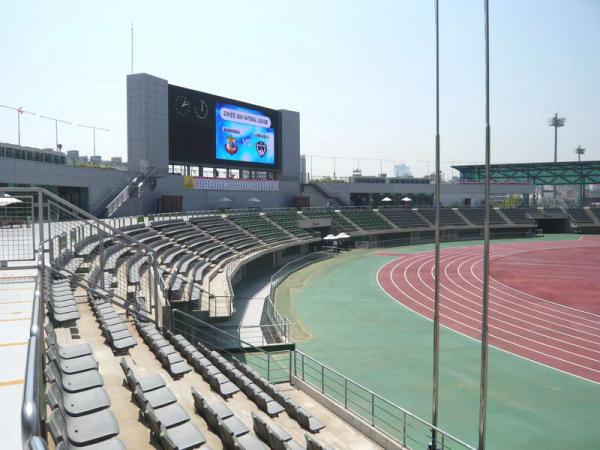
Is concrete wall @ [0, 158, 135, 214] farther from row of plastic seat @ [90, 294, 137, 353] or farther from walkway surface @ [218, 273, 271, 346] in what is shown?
row of plastic seat @ [90, 294, 137, 353]

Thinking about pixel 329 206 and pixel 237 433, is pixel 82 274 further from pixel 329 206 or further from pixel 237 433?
pixel 329 206

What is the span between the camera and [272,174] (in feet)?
197

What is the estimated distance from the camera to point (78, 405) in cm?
574

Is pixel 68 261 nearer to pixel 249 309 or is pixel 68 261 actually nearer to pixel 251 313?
pixel 251 313

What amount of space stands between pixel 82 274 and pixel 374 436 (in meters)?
9.73

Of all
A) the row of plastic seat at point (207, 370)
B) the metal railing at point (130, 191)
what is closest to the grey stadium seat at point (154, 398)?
the row of plastic seat at point (207, 370)

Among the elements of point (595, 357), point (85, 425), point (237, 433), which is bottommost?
point (595, 357)

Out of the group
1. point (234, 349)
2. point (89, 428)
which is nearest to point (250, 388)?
point (234, 349)

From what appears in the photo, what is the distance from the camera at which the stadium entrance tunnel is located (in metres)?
78.4

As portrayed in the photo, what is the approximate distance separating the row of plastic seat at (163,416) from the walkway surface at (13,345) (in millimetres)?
2050

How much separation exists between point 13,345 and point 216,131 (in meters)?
43.5

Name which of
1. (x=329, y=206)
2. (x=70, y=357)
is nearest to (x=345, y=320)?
(x=70, y=357)

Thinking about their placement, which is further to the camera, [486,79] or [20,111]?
[20,111]

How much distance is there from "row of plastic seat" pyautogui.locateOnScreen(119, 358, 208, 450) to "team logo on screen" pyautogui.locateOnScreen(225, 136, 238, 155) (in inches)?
1658
